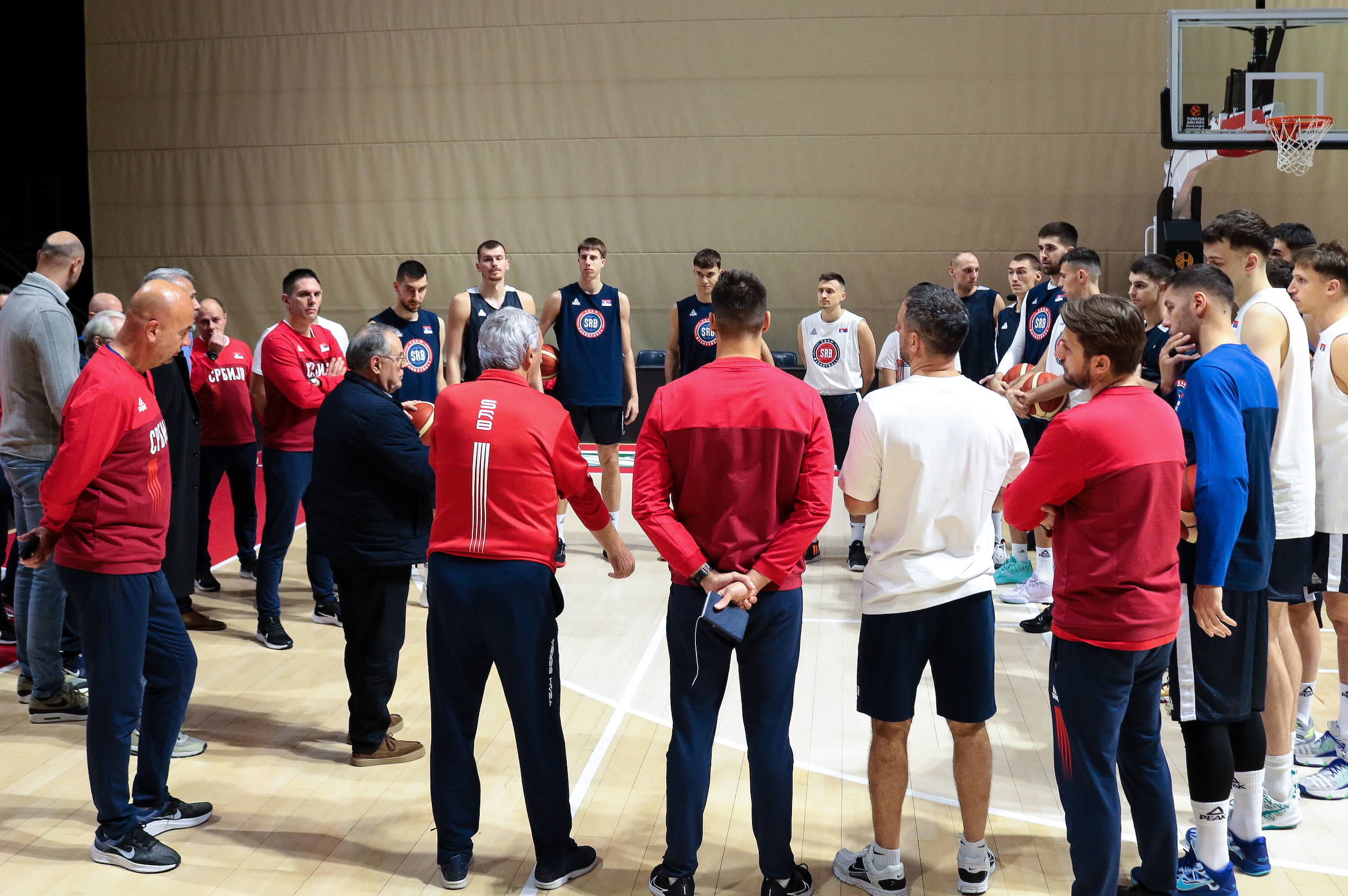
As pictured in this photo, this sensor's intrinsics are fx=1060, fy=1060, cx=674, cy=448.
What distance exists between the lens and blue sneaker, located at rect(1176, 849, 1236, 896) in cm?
298

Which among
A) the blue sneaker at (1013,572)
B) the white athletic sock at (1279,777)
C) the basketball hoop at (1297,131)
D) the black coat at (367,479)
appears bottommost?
the white athletic sock at (1279,777)

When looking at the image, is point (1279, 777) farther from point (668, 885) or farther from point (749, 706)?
point (668, 885)

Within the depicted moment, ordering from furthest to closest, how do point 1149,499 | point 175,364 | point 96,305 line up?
point 96,305
point 175,364
point 1149,499

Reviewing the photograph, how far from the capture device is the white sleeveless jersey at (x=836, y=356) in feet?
23.2

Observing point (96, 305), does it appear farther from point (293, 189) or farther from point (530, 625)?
point (293, 189)

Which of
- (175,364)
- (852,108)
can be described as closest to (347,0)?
(852,108)

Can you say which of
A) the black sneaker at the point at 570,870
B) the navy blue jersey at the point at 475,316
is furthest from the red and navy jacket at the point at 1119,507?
the navy blue jersey at the point at 475,316

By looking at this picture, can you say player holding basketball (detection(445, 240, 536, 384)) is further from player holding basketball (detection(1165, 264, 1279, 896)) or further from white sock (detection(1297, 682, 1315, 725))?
white sock (detection(1297, 682, 1315, 725))

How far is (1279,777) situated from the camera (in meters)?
3.49

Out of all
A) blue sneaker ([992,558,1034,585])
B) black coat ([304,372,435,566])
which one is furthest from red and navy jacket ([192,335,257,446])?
blue sneaker ([992,558,1034,585])

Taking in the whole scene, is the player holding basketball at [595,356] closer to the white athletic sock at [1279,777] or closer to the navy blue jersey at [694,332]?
the navy blue jersey at [694,332]

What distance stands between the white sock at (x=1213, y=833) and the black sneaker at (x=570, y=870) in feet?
5.78

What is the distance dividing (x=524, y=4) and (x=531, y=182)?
1963mm

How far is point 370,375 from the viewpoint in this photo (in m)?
3.89
